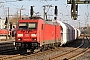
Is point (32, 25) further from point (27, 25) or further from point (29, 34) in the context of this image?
point (29, 34)

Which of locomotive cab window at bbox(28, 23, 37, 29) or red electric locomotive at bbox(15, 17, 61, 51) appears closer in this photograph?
red electric locomotive at bbox(15, 17, 61, 51)

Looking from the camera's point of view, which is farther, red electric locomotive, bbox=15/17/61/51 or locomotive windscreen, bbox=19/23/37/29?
locomotive windscreen, bbox=19/23/37/29

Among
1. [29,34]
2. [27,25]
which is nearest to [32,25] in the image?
[27,25]

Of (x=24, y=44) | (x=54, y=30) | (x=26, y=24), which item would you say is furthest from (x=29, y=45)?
(x=54, y=30)

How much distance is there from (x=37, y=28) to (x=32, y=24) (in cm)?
71

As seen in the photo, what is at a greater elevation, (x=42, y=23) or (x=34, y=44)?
(x=42, y=23)

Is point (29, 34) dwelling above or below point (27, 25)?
below

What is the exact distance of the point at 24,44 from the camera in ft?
75.7

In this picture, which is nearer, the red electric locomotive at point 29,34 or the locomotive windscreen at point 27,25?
the red electric locomotive at point 29,34

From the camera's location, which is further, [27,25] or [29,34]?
[27,25]

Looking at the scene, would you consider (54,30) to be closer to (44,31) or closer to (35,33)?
(44,31)

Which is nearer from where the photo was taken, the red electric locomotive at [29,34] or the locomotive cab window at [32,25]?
the red electric locomotive at [29,34]

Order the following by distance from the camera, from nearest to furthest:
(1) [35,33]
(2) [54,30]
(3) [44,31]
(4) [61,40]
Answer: (1) [35,33] < (3) [44,31] < (2) [54,30] < (4) [61,40]

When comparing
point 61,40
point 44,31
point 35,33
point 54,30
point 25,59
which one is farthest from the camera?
point 61,40
